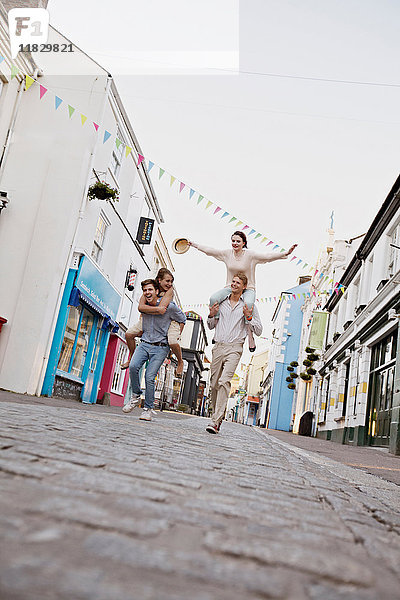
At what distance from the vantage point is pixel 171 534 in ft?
4.40

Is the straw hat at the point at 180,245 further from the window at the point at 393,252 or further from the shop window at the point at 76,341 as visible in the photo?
the window at the point at 393,252

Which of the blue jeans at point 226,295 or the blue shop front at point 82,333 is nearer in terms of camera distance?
the blue jeans at point 226,295

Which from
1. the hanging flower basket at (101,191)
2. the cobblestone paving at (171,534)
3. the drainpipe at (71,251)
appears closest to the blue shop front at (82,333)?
the drainpipe at (71,251)

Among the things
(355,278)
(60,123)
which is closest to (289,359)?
(355,278)

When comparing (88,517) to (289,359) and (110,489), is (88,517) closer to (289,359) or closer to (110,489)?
(110,489)

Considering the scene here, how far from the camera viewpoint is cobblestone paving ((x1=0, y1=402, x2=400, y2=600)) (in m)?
0.94

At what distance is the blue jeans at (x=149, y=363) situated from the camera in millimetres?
7285

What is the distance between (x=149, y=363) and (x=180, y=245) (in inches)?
64.2

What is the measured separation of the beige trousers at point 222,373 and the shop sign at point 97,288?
6.67 metres

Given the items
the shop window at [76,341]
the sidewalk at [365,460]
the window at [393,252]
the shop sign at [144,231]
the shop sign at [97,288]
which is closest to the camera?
the sidewalk at [365,460]

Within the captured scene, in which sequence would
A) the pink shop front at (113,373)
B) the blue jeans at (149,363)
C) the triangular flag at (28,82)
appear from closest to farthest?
the blue jeans at (149,363), the triangular flag at (28,82), the pink shop front at (113,373)

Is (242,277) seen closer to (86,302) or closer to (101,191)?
(101,191)

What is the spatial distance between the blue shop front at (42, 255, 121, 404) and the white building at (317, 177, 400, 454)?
6.94 m

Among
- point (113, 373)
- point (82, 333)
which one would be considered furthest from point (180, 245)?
point (113, 373)
